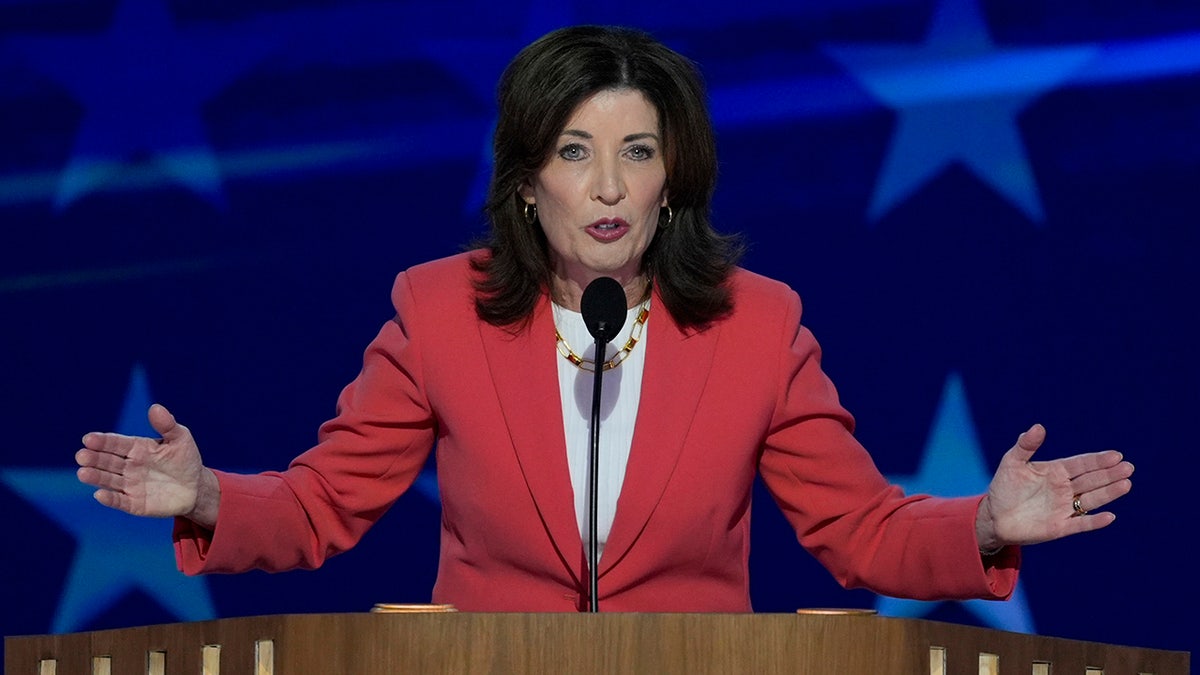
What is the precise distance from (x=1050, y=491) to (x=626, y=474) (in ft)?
1.68

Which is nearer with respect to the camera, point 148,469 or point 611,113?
point 148,469

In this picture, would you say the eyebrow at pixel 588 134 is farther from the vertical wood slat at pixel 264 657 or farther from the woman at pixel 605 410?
the vertical wood slat at pixel 264 657

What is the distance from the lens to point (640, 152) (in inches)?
86.2

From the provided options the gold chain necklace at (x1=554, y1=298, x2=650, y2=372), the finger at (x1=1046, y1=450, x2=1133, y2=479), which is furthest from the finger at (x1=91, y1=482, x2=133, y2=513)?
the finger at (x1=1046, y1=450, x2=1133, y2=479)

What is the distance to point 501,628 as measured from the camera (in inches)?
60.6

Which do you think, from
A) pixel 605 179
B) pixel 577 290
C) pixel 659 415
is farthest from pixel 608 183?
pixel 659 415

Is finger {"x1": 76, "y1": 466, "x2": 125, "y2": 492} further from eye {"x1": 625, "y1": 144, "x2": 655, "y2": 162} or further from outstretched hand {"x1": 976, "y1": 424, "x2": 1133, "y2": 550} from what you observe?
outstretched hand {"x1": 976, "y1": 424, "x2": 1133, "y2": 550}

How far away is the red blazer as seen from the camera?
2102 millimetres

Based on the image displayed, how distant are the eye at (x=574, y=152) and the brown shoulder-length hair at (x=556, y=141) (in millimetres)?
19

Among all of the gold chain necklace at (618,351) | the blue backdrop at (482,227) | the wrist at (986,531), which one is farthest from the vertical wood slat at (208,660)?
the blue backdrop at (482,227)

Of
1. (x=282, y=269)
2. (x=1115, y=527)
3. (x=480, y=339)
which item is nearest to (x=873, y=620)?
(x=480, y=339)

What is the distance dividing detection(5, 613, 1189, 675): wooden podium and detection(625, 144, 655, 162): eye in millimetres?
779

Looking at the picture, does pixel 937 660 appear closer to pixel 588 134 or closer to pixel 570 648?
pixel 570 648

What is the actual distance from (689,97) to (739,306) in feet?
0.90
